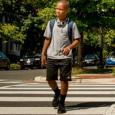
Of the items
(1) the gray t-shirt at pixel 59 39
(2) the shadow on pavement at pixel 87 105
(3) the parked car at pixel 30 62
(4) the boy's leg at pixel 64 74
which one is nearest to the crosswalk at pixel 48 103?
(2) the shadow on pavement at pixel 87 105

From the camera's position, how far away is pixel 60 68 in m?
8.68

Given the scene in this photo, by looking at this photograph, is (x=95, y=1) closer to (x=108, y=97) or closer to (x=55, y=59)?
(x=108, y=97)

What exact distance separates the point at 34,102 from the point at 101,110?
67.6 inches

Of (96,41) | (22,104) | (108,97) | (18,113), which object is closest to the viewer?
(18,113)

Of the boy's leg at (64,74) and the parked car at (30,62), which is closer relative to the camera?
the boy's leg at (64,74)

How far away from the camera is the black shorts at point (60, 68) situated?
28.1 ft

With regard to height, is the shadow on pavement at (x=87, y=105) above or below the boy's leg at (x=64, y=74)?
below

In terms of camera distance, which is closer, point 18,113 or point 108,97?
point 18,113

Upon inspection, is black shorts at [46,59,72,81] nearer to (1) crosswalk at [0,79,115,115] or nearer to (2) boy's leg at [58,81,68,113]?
(2) boy's leg at [58,81,68,113]

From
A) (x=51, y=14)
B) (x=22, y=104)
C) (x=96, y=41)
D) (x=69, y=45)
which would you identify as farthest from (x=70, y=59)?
(x=96, y=41)

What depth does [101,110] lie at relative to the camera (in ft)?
28.6

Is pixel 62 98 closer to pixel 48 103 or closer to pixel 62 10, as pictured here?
pixel 48 103

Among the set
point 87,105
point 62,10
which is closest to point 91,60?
point 87,105

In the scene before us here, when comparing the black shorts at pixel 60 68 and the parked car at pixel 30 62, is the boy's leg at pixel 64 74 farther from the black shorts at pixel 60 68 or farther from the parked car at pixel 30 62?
the parked car at pixel 30 62
